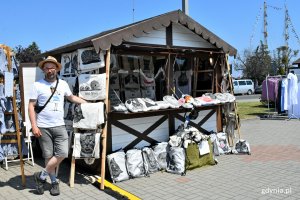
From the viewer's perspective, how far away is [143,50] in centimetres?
644

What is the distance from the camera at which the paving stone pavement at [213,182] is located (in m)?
4.93

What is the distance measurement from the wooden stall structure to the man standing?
2.64 feet

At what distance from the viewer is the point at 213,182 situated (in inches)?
217

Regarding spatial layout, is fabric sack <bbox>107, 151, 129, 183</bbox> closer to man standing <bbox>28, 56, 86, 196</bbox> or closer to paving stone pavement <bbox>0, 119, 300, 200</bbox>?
paving stone pavement <bbox>0, 119, 300, 200</bbox>

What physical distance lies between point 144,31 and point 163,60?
5.93ft

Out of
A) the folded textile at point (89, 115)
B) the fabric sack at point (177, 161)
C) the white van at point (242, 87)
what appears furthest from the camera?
the white van at point (242, 87)

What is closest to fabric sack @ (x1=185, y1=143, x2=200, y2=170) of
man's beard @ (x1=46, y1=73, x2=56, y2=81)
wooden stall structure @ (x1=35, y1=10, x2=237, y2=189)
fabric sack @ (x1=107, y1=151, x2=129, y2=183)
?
wooden stall structure @ (x1=35, y1=10, x2=237, y2=189)

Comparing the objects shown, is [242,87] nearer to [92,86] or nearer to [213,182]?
[213,182]

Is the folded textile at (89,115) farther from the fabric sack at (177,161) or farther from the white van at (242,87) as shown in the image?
the white van at (242,87)

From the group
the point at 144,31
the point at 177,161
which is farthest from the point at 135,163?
the point at 144,31

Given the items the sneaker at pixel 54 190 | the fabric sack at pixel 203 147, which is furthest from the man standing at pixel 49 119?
the fabric sack at pixel 203 147

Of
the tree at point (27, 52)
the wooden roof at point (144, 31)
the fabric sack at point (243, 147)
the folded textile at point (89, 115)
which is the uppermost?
the tree at point (27, 52)

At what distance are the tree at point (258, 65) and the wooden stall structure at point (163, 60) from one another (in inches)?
1575

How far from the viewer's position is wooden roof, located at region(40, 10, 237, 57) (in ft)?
17.9
